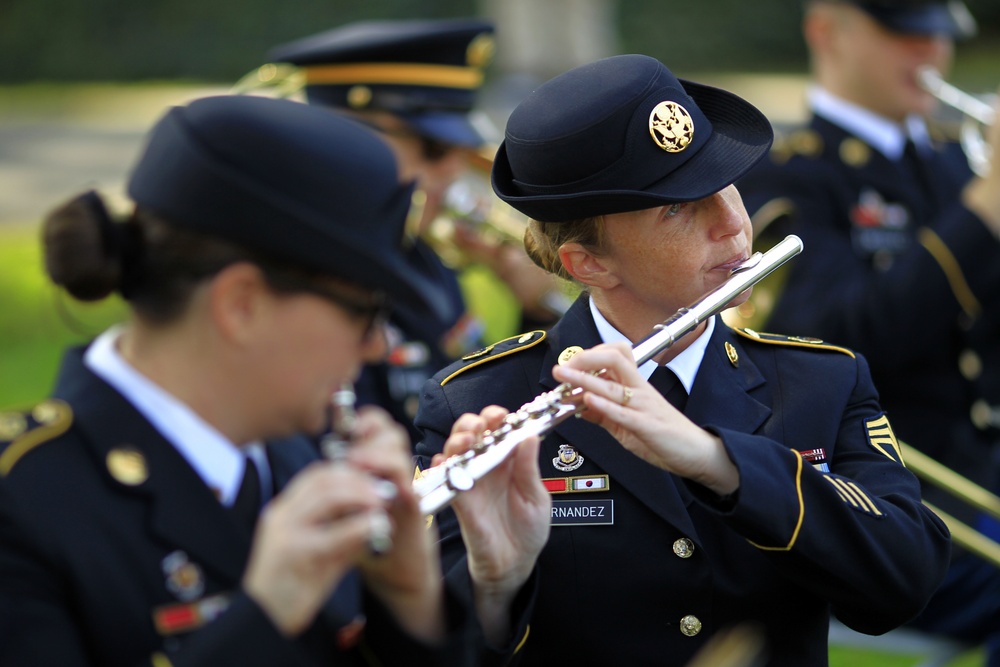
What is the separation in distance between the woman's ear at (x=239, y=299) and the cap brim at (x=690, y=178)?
0.98 metres

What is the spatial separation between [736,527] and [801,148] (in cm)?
320

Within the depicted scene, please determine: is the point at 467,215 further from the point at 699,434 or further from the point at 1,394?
the point at 1,394

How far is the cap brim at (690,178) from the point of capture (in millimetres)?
2969

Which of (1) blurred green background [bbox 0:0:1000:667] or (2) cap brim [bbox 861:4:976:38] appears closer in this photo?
(2) cap brim [bbox 861:4:976:38]

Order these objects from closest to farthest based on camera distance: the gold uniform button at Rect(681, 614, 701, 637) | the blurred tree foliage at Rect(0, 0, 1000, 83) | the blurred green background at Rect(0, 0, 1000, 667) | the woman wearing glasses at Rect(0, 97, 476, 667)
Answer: the woman wearing glasses at Rect(0, 97, 476, 667) → the gold uniform button at Rect(681, 614, 701, 637) → the blurred green background at Rect(0, 0, 1000, 667) → the blurred tree foliage at Rect(0, 0, 1000, 83)

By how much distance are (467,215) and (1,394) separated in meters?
5.57

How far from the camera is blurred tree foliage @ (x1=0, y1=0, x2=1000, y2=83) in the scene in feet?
91.1

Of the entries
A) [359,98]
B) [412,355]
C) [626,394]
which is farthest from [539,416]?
[359,98]

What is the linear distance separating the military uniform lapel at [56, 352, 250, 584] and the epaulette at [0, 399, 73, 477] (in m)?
0.03

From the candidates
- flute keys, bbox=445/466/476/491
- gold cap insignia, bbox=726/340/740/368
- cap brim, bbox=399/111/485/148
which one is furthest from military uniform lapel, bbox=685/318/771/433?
cap brim, bbox=399/111/485/148

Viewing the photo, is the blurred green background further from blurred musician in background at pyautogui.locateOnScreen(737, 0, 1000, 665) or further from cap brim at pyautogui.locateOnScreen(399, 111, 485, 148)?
cap brim at pyautogui.locateOnScreen(399, 111, 485, 148)

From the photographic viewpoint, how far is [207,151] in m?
2.17

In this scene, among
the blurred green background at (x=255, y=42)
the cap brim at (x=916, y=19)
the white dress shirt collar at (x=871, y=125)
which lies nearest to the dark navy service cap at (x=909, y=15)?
the cap brim at (x=916, y=19)

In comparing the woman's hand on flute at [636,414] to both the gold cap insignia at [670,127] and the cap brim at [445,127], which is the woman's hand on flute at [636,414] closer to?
the gold cap insignia at [670,127]
